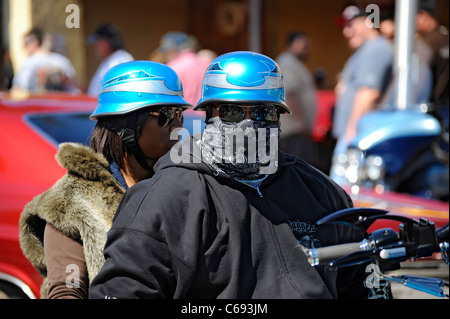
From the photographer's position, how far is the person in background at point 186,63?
23.7ft

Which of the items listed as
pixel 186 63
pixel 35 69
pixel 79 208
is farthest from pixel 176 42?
pixel 79 208

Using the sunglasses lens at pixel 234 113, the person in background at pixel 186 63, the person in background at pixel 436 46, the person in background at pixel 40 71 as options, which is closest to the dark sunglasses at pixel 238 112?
the sunglasses lens at pixel 234 113

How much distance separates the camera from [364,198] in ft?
15.2

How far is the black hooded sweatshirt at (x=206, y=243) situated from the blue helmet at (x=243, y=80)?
0.24 m

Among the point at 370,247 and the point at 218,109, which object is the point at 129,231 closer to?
the point at 218,109

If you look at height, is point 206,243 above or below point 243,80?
below

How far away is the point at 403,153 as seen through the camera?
21.4 feet

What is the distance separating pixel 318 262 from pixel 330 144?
645cm

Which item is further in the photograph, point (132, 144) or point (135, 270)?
point (132, 144)

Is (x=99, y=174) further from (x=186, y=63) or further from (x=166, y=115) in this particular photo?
(x=186, y=63)

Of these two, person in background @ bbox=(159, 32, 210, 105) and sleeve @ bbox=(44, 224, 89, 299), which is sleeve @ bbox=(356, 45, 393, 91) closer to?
person in background @ bbox=(159, 32, 210, 105)

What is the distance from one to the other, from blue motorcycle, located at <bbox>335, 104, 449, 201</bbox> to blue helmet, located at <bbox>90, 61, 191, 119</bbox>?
11.1 ft

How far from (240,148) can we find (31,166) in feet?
6.55

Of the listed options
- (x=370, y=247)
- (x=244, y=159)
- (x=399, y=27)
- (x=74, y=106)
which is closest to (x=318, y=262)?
(x=370, y=247)
